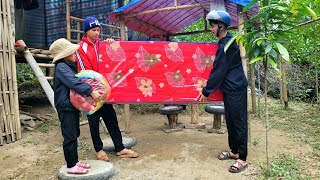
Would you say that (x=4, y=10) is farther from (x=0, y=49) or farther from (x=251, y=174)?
(x=251, y=174)


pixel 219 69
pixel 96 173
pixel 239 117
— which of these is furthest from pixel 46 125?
pixel 239 117

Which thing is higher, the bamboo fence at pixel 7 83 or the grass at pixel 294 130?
the bamboo fence at pixel 7 83

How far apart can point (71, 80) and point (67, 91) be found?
0.68ft

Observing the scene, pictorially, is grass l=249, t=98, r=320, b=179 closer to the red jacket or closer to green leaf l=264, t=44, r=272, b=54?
green leaf l=264, t=44, r=272, b=54

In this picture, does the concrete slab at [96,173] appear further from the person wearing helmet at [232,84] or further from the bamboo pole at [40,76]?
the bamboo pole at [40,76]

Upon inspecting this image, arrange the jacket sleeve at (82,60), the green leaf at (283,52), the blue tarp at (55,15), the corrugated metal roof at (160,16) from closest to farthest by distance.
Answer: the green leaf at (283,52)
the jacket sleeve at (82,60)
the corrugated metal roof at (160,16)
the blue tarp at (55,15)

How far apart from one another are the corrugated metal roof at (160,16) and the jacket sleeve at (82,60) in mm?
1672

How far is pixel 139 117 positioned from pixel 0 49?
3.60 metres

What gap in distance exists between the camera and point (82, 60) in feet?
12.9

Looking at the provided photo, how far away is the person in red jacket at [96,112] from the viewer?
12.7ft

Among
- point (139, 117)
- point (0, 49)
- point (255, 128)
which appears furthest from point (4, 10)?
point (255, 128)

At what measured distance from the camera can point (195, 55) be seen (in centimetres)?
466

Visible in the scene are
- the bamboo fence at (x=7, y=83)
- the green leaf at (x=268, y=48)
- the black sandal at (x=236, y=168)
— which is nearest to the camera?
the green leaf at (x=268, y=48)

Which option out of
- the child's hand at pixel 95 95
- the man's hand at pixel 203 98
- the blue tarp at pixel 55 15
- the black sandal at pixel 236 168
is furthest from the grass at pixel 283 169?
the blue tarp at pixel 55 15
